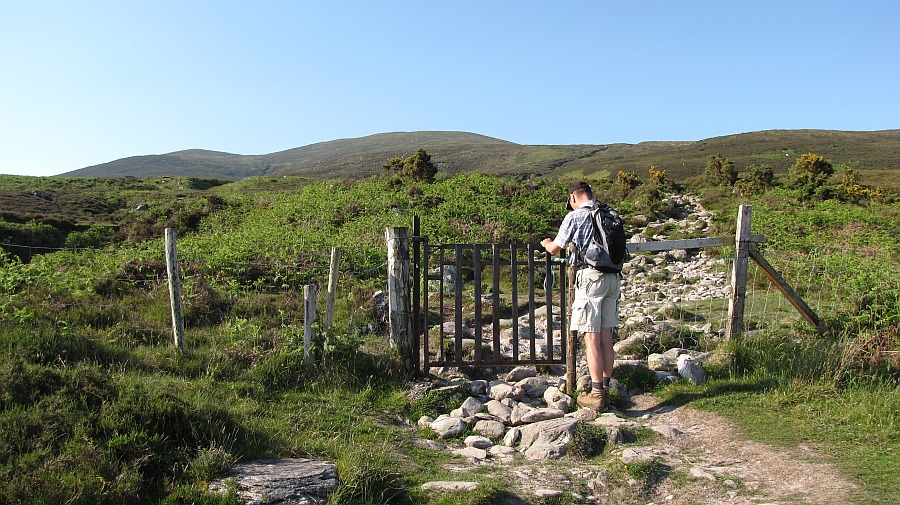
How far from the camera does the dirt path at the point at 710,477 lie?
4770 millimetres

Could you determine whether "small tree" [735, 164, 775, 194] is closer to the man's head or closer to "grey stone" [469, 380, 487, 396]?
the man's head

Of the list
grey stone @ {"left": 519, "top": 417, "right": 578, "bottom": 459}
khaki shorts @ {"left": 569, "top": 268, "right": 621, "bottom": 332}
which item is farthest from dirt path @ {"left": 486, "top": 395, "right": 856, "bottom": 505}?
khaki shorts @ {"left": 569, "top": 268, "right": 621, "bottom": 332}

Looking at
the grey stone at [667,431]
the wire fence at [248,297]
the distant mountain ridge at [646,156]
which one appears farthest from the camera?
the distant mountain ridge at [646,156]

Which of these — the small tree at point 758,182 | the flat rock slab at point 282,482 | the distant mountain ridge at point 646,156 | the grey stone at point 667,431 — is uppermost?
the distant mountain ridge at point 646,156

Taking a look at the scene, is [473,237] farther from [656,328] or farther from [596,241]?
[596,241]

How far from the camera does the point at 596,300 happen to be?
671 cm

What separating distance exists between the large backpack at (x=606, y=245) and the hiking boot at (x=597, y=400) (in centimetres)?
141

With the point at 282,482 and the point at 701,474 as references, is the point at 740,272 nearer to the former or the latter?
the point at 701,474

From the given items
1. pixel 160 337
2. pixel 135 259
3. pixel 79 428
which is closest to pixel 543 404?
pixel 79 428

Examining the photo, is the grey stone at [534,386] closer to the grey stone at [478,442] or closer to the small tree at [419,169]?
the grey stone at [478,442]

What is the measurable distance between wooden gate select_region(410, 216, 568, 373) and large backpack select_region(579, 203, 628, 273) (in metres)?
0.74

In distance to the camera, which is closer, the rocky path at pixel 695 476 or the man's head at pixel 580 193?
the rocky path at pixel 695 476

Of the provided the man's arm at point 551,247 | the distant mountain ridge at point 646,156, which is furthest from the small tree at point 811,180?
the distant mountain ridge at point 646,156

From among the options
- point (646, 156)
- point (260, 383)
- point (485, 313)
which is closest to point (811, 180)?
point (485, 313)
